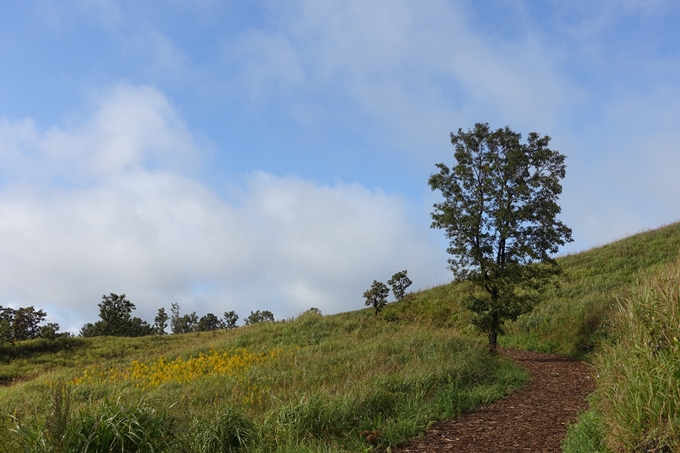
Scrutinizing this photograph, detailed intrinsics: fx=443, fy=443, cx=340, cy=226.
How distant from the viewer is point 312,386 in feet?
28.9

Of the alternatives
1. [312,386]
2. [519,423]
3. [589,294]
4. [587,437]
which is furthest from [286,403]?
[589,294]

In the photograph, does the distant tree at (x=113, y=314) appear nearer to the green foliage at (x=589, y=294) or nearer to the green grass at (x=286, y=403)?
the green grass at (x=286, y=403)

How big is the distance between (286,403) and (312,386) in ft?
5.04

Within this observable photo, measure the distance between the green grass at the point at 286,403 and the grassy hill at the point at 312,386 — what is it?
26 mm

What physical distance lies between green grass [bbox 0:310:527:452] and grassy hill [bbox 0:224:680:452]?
0.03m

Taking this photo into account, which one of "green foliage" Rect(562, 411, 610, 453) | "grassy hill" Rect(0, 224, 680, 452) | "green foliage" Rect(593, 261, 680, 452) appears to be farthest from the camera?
"grassy hill" Rect(0, 224, 680, 452)

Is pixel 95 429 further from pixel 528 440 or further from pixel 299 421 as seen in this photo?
pixel 528 440

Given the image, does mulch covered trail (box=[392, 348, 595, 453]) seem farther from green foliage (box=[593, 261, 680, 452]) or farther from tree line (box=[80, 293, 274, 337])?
tree line (box=[80, 293, 274, 337])

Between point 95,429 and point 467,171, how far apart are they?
43.0 feet

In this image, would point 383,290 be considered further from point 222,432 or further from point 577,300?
point 222,432

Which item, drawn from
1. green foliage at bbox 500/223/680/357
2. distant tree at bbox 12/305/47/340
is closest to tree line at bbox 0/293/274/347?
distant tree at bbox 12/305/47/340

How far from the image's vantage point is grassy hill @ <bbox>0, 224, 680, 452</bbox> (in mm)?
5496

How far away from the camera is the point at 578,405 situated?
28.1ft

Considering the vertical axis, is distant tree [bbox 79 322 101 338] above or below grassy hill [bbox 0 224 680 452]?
above
